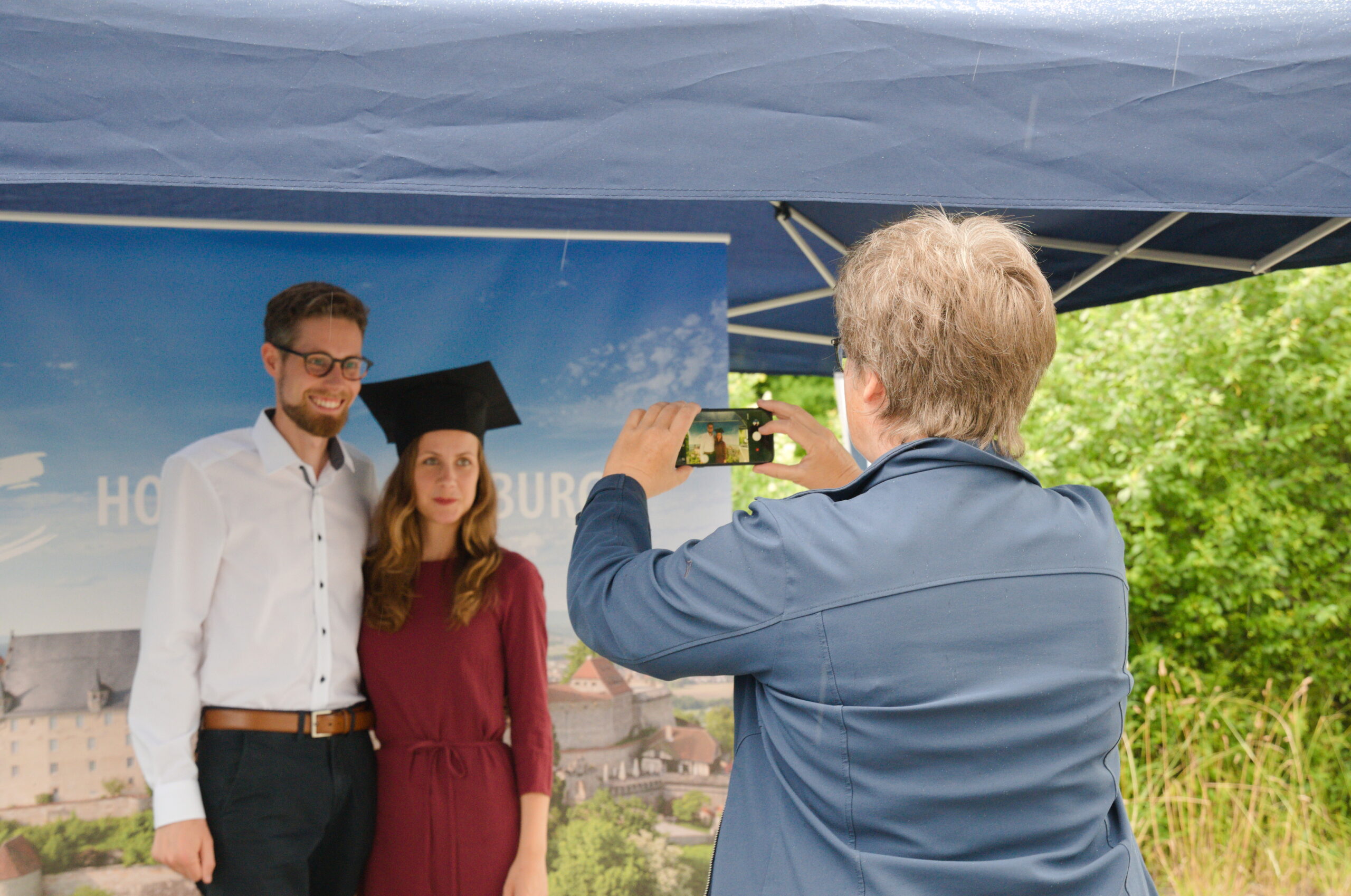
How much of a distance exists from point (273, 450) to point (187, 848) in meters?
0.82

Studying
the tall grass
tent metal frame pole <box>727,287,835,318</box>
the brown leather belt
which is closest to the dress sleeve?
the brown leather belt

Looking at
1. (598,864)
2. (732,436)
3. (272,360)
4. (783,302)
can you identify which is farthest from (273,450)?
(783,302)

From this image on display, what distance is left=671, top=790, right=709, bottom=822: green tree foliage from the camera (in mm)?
2520

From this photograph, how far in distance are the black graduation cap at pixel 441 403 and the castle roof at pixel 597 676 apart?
2.05ft

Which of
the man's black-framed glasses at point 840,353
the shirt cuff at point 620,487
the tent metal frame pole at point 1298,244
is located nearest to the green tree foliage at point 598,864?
the shirt cuff at point 620,487

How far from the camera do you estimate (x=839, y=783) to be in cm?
112

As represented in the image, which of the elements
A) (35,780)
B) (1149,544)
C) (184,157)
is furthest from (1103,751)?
(1149,544)

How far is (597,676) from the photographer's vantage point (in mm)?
2500

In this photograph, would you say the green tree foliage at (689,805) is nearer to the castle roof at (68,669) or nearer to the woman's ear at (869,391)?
the castle roof at (68,669)

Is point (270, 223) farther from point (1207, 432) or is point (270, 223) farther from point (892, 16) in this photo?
point (1207, 432)

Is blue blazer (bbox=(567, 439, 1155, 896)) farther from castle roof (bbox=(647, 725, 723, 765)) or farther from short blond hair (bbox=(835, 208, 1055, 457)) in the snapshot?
castle roof (bbox=(647, 725, 723, 765))

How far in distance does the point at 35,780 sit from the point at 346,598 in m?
0.76

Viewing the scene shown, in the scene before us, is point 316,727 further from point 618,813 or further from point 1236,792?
point 1236,792

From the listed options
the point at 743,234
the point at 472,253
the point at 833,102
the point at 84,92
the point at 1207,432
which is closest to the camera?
the point at 84,92
